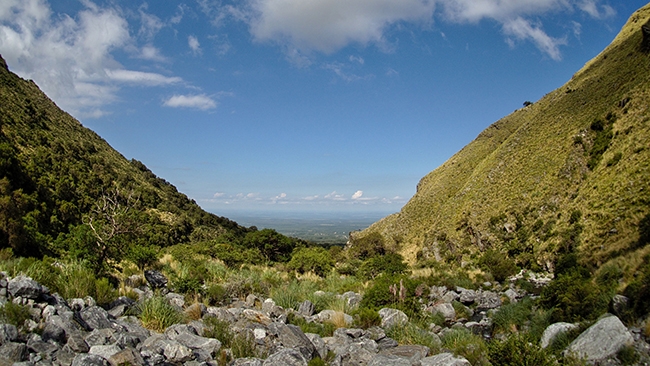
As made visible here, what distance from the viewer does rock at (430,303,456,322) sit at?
50.4 ft

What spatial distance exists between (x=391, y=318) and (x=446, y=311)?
618cm

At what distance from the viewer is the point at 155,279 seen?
41.5 feet

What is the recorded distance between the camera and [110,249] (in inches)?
512

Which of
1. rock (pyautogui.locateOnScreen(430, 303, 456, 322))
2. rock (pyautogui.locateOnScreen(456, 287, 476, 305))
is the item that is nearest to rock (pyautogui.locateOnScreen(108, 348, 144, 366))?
rock (pyautogui.locateOnScreen(430, 303, 456, 322))

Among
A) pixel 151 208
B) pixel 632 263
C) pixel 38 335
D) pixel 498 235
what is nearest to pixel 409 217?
pixel 498 235

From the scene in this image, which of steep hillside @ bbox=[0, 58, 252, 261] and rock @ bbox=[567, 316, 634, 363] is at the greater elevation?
steep hillside @ bbox=[0, 58, 252, 261]

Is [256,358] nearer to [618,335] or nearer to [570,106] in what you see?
[618,335]

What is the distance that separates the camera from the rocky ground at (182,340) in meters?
5.33

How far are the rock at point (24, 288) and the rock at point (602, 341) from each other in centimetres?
1129

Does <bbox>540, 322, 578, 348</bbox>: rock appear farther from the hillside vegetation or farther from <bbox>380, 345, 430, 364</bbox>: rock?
the hillside vegetation

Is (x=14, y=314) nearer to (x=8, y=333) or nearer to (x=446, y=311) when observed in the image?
(x=8, y=333)

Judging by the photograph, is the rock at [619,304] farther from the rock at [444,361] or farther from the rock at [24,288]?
the rock at [24,288]

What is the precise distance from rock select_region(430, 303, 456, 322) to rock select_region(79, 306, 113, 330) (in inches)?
496

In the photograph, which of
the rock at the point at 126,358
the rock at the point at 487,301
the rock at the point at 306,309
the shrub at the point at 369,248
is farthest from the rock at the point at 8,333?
the shrub at the point at 369,248
